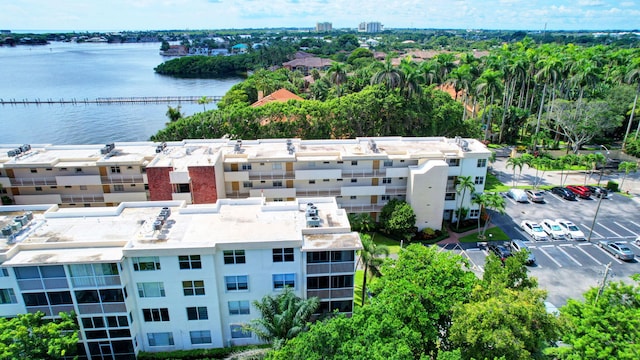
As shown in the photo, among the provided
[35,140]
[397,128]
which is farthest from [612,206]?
[35,140]

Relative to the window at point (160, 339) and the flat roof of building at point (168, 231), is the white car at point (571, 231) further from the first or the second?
the window at point (160, 339)

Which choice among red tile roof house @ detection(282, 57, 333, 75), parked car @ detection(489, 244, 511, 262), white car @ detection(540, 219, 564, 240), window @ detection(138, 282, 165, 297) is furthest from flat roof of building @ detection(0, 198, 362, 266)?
red tile roof house @ detection(282, 57, 333, 75)

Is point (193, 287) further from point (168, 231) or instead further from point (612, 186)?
point (612, 186)

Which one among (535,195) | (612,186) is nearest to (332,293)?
(535,195)

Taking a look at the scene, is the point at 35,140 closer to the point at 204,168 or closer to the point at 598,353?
the point at 204,168

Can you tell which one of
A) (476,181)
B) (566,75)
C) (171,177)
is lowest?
(476,181)
